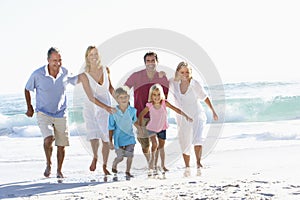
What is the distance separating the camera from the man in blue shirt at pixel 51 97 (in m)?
5.28

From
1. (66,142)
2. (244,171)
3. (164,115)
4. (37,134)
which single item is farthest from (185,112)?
(37,134)

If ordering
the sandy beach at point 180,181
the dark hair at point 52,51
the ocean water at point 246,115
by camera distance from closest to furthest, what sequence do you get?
the sandy beach at point 180,181, the dark hair at point 52,51, the ocean water at point 246,115

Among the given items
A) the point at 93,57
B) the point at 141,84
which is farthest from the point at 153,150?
the point at 93,57

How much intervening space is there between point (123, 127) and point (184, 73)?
100 cm

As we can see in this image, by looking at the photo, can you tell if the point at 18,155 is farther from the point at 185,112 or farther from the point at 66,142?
the point at 185,112

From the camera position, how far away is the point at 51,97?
530cm

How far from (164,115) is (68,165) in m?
2.20

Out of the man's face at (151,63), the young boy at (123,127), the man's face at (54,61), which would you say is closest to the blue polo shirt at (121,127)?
the young boy at (123,127)

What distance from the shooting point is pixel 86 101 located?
5.43m

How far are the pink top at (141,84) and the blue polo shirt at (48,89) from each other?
2.64 ft

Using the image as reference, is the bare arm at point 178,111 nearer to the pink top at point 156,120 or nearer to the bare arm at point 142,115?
the pink top at point 156,120

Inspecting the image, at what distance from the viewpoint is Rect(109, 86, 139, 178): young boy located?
210 inches

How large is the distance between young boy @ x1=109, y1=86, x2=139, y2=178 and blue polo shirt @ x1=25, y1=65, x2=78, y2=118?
64 cm

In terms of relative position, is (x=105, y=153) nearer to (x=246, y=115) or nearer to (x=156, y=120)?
(x=156, y=120)
